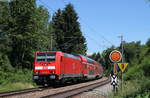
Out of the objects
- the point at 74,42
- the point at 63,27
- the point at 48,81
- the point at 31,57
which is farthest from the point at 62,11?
the point at 48,81

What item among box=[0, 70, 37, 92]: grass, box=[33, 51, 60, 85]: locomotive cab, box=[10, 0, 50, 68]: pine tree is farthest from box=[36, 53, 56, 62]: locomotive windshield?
box=[10, 0, 50, 68]: pine tree

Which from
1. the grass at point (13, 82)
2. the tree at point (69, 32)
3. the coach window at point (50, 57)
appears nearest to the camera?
the grass at point (13, 82)

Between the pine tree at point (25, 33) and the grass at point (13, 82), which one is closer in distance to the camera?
the grass at point (13, 82)

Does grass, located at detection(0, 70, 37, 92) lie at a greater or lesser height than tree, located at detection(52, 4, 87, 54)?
lesser

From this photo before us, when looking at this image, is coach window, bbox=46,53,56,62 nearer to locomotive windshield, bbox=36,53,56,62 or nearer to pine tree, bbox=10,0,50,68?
locomotive windshield, bbox=36,53,56,62

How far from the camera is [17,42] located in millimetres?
54594

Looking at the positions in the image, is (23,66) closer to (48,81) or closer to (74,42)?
(74,42)

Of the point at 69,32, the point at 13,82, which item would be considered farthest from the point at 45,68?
the point at 69,32

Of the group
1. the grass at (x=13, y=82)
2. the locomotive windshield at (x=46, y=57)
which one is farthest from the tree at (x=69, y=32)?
the locomotive windshield at (x=46, y=57)

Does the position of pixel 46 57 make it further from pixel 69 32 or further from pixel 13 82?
pixel 69 32

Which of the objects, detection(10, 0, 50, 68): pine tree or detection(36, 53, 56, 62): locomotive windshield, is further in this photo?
detection(10, 0, 50, 68): pine tree

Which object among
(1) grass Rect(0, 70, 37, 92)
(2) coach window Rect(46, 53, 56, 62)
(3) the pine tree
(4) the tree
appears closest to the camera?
(1) grass Rect(0, 70, 37, 92)

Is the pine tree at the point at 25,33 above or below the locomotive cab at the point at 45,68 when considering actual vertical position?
above

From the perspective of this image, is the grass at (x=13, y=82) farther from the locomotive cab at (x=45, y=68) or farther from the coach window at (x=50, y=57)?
the coach window at (x=50, y=57)
